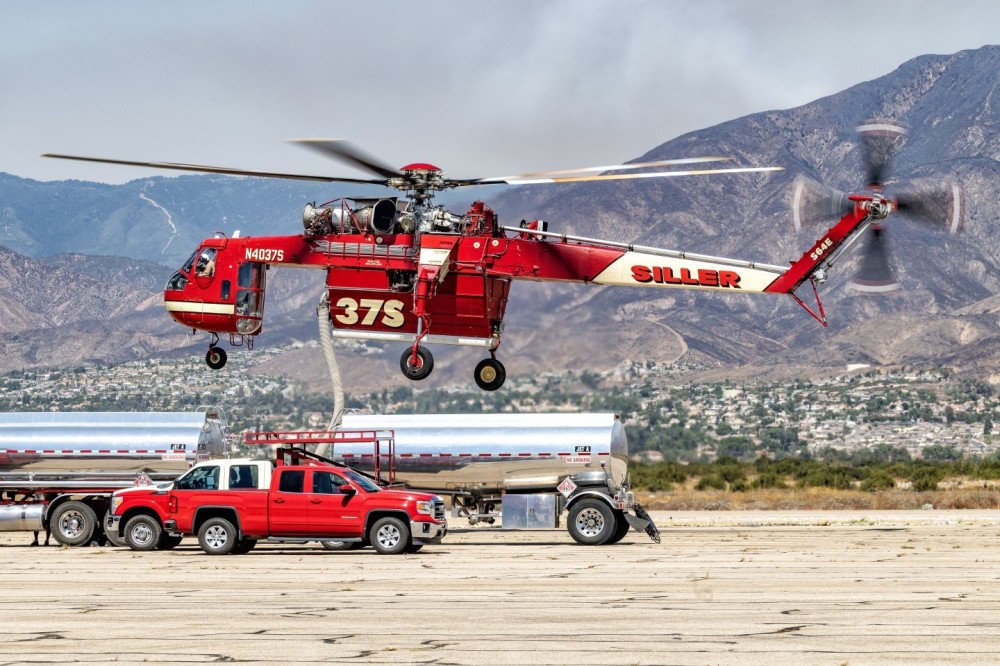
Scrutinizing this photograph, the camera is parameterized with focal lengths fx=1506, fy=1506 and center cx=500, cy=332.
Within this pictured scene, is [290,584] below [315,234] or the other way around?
below

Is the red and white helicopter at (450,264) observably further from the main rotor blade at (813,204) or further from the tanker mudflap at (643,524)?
the tanker mudflap at (643,524)

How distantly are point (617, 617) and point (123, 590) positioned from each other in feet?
26.6

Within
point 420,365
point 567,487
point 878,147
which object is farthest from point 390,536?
point 878,147

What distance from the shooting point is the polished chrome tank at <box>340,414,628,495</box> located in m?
34.8

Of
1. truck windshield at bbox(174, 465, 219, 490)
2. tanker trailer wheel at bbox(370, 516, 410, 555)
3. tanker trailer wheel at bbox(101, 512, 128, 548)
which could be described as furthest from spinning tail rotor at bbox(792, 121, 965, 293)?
tanker trailer wheel at bbox(101, 512, 128, 548)

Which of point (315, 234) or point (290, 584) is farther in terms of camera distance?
point (315, 234)

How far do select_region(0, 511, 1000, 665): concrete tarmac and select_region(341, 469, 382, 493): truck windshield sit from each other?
130cm

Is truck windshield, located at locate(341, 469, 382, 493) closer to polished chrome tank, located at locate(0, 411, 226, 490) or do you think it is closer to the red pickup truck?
the red pickup truck

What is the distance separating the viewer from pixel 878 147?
34.3m

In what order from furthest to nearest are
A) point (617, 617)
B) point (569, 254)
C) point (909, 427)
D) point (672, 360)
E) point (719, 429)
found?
point (909, 427)
point (672, 360)
point (719, 429)
point (569, 254)
point (617, 617)

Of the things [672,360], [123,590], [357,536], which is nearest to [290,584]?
[123,590]

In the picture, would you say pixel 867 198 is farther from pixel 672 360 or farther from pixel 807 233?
pixel 807 233

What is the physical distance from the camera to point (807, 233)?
645 ft

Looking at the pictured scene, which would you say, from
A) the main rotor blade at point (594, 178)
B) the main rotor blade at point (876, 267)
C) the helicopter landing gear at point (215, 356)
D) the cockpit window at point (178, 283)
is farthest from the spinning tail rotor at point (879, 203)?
the cockpit window at point (178, 283)
